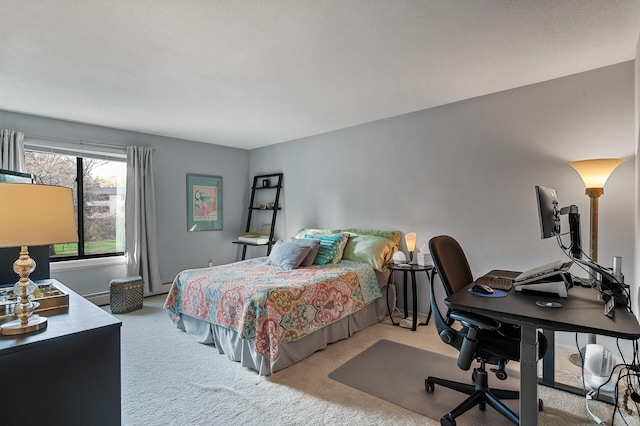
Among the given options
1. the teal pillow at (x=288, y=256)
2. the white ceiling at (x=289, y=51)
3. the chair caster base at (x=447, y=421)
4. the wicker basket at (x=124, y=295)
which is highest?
the white ceiling at (x=289, y=51)

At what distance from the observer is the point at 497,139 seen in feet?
10.7

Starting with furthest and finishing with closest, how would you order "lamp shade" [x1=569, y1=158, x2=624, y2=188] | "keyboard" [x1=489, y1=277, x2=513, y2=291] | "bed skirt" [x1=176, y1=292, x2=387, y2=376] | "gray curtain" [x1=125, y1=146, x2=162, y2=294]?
"gray curtain" [x1=125, y1=146, x2=162, y2=294] < "bed skirt" [x1=176, y1=292, x2=387, y2=376] < "lamp shade" [x1=569, y1=158, x2=624, y2=188] < "keyboard" [x1=489, y1=277, x2=513, y2=291]

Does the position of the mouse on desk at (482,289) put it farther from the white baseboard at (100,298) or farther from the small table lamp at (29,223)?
the white baseboard at (100,298)

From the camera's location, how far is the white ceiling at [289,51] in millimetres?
1892

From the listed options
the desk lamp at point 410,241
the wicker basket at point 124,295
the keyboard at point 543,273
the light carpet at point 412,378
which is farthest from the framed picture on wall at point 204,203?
the keyboard at point 543,273

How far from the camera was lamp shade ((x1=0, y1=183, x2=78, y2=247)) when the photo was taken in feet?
3.97

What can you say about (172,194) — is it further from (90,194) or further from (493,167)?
(493,167)

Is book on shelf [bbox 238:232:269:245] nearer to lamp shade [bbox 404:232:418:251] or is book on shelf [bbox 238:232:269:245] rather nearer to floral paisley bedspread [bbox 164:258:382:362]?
floral paisley bedspread [bbox 164:258:382:362]

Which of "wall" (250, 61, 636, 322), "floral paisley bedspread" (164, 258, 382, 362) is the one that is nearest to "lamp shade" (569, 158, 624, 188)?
"wall" (250, 61, 636, 322)

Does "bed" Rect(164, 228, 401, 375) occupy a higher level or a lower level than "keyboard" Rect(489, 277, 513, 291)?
lower

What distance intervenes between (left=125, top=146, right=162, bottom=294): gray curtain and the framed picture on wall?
2.07ft

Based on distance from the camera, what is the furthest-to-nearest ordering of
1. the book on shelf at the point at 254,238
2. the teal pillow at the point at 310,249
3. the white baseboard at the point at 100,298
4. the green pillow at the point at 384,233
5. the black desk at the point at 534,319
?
the book on shelf at the point at 254,238
the white baseboard at the point at 100,298
the green pillow at the point at 384,233
the teal pillow at the point at 310,249
the black desk at the point at 534,319

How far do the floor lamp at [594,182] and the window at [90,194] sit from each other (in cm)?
531

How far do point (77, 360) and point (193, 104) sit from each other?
2.82 meters
